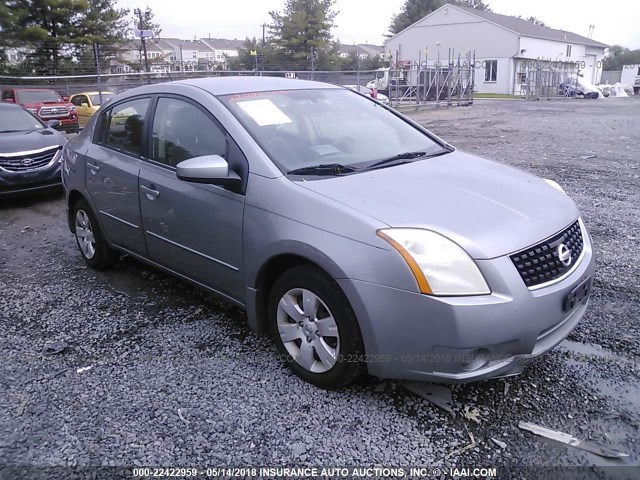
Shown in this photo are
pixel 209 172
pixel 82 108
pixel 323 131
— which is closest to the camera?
pixel 209 172

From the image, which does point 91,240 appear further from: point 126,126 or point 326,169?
point 326,169

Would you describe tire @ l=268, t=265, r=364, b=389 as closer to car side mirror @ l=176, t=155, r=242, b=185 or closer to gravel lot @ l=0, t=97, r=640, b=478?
gravel lot @ l=0, t=97, r=640, b=478

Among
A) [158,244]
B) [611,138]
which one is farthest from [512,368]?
[611,138]

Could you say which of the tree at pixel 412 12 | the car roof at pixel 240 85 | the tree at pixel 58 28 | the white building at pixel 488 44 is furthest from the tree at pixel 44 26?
the tree at pixel 412 12

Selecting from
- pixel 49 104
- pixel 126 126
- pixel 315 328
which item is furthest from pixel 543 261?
pixel 49 104

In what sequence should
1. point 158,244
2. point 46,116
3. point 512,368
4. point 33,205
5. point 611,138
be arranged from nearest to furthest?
1. point 512,368
2. point 158,244
3. point 33,205
4. point 611,138
5. point 46,116

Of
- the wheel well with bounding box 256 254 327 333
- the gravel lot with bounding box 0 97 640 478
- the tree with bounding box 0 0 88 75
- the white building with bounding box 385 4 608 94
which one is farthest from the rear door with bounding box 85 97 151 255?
the white building with bounding box 385 4 608 94

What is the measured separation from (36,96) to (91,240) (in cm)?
1600

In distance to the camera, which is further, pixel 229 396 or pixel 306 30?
pixel 306 30

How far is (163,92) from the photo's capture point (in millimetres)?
3955

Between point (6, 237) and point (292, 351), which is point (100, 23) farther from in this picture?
point (292, 351)

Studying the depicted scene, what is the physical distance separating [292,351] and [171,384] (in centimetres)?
72

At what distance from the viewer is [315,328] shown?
2.88 meters

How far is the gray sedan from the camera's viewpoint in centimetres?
248
